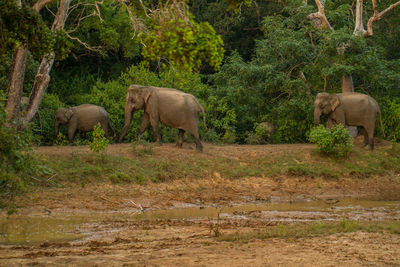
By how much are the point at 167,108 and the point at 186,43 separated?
1059cm

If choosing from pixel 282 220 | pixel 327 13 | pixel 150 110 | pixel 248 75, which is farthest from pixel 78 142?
pixel 327 13

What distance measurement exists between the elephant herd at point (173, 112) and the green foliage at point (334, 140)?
1.58 meters

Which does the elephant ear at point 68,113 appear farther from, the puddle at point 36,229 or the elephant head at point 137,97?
the puddle at point 36,229

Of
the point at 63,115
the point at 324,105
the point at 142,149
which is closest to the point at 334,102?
the point at 324,105

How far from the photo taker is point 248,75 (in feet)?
75.6

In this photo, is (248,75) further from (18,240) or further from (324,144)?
(18,240)

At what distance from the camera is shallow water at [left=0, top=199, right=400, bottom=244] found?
10047 millimetres

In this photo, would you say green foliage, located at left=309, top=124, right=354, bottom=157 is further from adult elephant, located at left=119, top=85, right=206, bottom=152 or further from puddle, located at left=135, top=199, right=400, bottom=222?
adult elephant, located at left=119, top=85, right=206, bottom=152

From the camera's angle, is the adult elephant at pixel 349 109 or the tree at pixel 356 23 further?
the tree at pixel 356 23

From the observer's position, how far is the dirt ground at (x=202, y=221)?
309 inches

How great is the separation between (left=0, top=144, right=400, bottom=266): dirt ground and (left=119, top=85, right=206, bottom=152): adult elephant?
0.68 m

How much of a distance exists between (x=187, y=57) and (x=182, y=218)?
16.8 ft

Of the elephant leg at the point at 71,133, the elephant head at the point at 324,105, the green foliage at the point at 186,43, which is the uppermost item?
the green foliage at the point at 186,43

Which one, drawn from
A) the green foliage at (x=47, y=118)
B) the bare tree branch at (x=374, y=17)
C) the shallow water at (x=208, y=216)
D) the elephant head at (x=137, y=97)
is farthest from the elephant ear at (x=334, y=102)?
the green foliage at (x=47, y=118)
